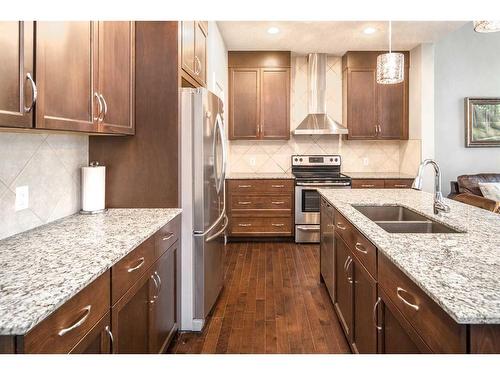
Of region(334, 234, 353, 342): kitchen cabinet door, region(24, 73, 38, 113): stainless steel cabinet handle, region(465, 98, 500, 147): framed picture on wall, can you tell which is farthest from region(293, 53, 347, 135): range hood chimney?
region(24, 73, 38, 113): stainless steel cabinet handle

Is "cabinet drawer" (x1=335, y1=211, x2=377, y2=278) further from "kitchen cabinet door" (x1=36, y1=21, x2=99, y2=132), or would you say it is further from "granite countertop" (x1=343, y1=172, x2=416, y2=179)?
"granite countertop" (x1=343, y1=172, x2=416, y2=179)

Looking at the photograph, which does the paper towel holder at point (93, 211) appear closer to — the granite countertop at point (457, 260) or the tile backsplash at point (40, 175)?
the tile backsplash at point (40, 175)

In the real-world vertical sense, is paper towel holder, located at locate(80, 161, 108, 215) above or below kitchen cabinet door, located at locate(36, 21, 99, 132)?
below

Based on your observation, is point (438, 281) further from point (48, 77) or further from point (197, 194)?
point (197, 194)

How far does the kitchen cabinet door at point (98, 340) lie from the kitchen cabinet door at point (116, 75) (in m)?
0.92

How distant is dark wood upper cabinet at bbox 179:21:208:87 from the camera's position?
239 cm

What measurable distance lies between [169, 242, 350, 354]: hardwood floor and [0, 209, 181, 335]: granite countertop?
2.84ft

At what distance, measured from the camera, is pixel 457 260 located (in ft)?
4.10

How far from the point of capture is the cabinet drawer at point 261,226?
16.0 ft

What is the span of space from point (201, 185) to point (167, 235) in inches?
17.5

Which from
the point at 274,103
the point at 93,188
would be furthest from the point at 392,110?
the point at 93,188

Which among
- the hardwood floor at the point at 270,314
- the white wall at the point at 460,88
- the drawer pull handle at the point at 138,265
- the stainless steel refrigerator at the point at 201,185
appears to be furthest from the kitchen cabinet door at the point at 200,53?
the white wall at the point at 460,88
